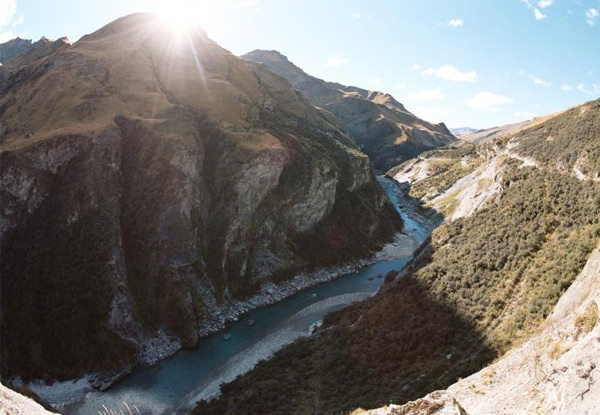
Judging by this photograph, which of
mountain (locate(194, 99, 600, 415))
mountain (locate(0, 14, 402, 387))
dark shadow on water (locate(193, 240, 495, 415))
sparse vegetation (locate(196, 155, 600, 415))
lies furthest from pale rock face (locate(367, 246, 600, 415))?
mountain (locate(0, 14, 402, 387))

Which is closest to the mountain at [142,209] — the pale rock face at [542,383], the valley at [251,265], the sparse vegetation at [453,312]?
the valley at [251,265]

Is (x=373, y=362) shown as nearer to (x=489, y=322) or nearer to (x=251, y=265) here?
(x=489, y=322)

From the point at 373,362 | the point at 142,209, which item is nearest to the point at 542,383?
the point at 373,362

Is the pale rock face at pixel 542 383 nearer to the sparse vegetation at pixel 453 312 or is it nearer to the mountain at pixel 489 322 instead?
the mountain at pixel 489 322

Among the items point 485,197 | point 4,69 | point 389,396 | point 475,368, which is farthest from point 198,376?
point 4,69

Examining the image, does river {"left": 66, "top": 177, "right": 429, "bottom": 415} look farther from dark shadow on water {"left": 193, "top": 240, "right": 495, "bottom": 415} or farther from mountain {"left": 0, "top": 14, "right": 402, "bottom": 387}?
dark shadow on water {"left": 193, "top": 240, "right": 495, "bottom": 415}

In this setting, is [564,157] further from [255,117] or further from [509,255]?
[255,117]
